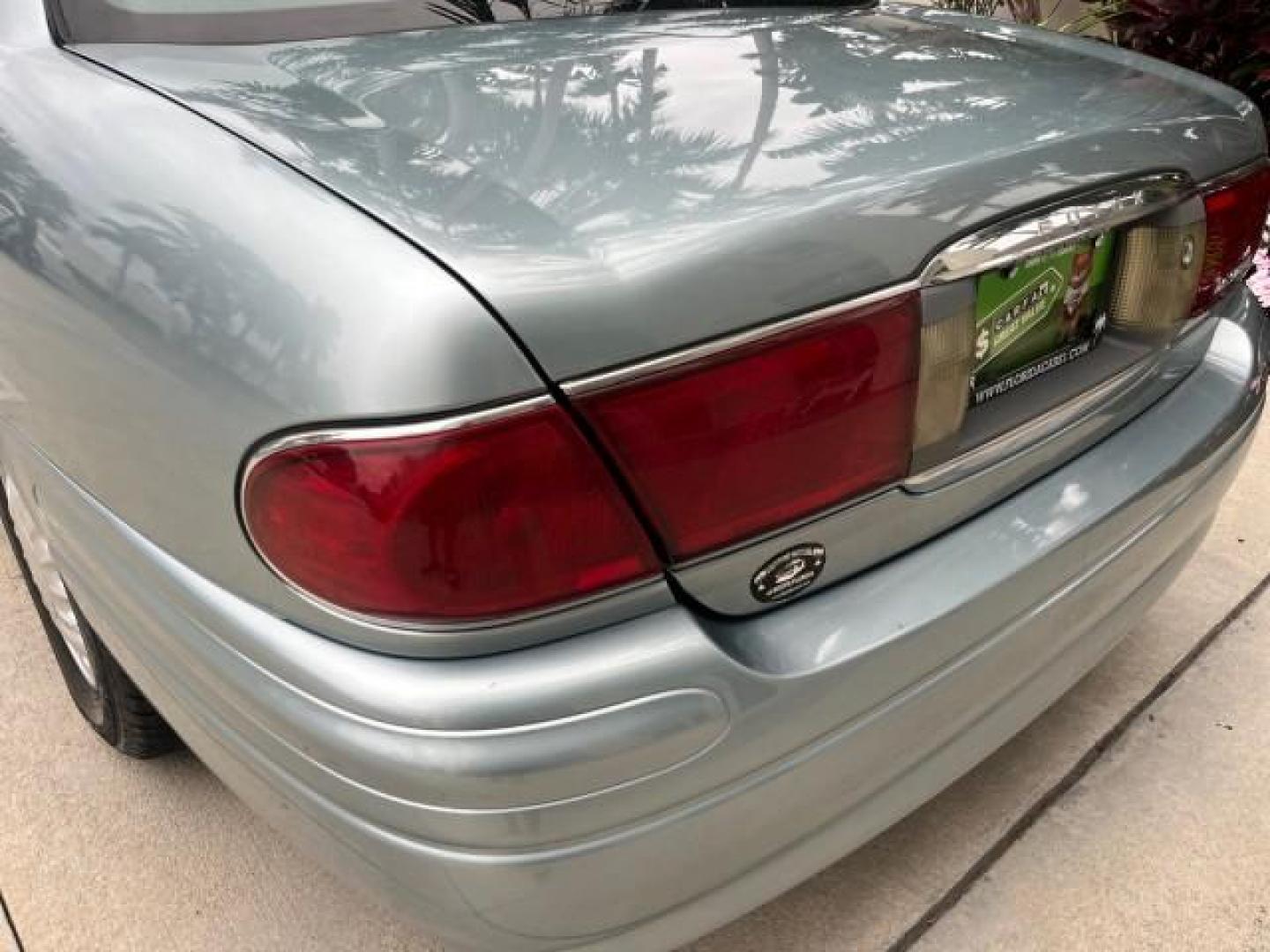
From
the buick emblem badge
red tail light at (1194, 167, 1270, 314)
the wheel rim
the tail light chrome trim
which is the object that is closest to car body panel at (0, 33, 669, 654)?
the tail light chrome trim

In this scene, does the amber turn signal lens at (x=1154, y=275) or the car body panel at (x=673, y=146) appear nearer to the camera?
the car body panel at (x=673, y=146)

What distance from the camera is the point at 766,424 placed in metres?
1.12

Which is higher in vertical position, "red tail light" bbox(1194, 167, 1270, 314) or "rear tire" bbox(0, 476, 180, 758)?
"red tail light" bbox(1194, 167, 1270, 314)

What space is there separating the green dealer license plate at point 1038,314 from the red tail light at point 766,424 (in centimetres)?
16

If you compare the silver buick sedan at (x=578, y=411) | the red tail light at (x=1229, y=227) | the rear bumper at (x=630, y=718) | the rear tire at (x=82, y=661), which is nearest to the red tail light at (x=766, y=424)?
the silver buick sedan at (x=578, y=411)

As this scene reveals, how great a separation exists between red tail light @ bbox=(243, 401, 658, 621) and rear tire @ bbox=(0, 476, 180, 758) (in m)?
0.91

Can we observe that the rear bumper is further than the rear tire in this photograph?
No

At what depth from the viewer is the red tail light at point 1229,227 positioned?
5.26 feet

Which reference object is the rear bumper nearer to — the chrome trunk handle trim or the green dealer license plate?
the green dealer license plate

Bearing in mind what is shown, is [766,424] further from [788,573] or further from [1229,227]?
[1229,227]

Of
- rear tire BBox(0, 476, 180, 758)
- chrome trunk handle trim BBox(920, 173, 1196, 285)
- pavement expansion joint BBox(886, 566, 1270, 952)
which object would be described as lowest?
A: pavement expansion joint BBox(886, 566, 1270, 952)

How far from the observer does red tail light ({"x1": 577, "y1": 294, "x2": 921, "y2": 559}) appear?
1.06 metres

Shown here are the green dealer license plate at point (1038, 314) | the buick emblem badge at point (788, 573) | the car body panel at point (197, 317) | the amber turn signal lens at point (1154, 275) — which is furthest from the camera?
the amber turn signal lens at point (1154, 275)

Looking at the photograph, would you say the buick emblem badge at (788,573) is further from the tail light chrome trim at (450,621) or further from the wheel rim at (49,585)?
the wheel rim at (49,585)
